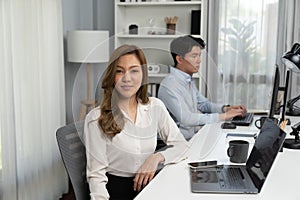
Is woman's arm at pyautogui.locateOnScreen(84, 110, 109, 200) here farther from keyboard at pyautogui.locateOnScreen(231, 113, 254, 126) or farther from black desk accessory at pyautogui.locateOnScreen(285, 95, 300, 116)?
black desk accessory at pyautogui.locateOnScreen(285, 95, 300, 116)

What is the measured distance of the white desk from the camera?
1.43 metres

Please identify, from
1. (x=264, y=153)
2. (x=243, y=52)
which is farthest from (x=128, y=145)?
→ (x=243, y=52)

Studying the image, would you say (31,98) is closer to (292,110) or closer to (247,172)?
(247,172)

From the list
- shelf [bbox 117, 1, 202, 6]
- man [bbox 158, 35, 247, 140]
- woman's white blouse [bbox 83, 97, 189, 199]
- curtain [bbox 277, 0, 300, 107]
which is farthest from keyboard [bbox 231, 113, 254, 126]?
shelf [bbox 117, 1, 202, 6]

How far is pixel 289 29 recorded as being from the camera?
3645 millimetres

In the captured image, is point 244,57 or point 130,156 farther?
point 244,57

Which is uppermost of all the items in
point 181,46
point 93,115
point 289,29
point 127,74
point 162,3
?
Result: point 162,3

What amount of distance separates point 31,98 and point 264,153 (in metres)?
1.82

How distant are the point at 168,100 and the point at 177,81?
8.8 inches

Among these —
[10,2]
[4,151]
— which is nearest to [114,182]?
[4,151]

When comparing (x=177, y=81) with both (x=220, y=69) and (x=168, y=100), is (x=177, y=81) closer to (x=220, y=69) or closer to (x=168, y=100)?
(x=168, y=100)

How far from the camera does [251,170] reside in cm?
165

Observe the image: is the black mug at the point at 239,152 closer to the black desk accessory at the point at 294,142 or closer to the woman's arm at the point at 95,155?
the black desk accessory at the point at 294,142

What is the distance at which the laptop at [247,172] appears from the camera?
1483 millimetres
